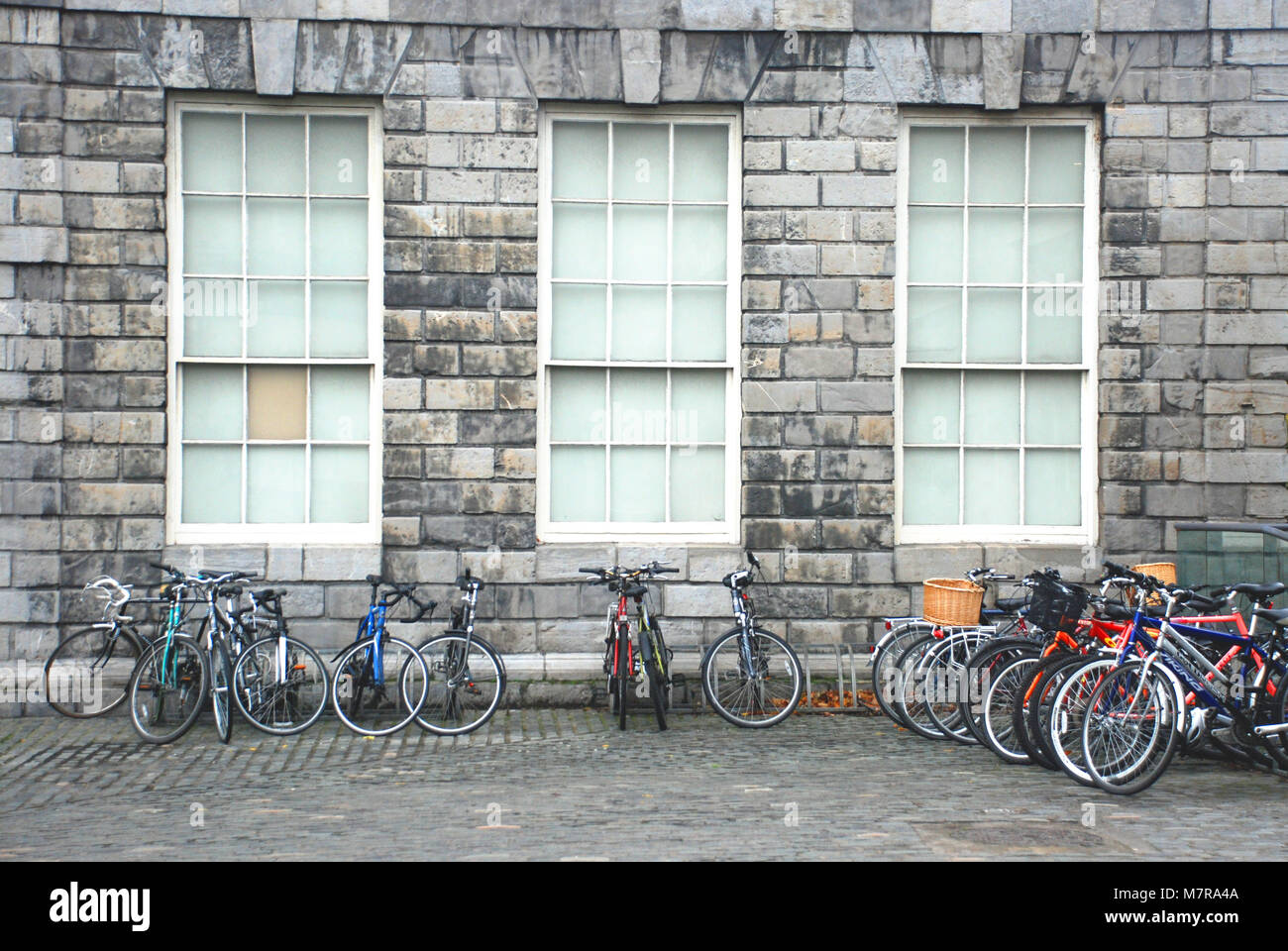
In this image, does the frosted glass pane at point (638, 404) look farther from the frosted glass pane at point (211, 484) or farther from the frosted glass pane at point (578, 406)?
the frosted glass pane at point (211, 484)

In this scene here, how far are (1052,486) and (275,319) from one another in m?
6.34

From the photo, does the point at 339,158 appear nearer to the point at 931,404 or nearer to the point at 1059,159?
the point at 931,404

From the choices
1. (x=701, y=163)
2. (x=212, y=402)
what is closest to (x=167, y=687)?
(x=212, y=402)

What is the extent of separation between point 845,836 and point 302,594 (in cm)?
531

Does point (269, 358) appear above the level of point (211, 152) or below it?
below

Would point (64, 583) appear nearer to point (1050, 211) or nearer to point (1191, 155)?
point (1050, 211)

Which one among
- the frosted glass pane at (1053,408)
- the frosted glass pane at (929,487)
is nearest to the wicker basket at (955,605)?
the frosted glass pane at (929,487)

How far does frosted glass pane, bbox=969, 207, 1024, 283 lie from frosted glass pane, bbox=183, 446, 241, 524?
6084 mm

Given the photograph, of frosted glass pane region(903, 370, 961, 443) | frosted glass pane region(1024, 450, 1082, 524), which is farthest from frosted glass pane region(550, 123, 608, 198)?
frosted glass pane region(1024, 450, 1082, 524)

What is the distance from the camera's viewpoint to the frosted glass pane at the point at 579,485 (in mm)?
10664

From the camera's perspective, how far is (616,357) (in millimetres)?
10680

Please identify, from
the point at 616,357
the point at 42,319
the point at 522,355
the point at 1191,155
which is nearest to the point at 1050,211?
the point at 1191,155

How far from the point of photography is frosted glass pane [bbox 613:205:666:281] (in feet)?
35.0

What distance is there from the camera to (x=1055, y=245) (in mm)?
10805
